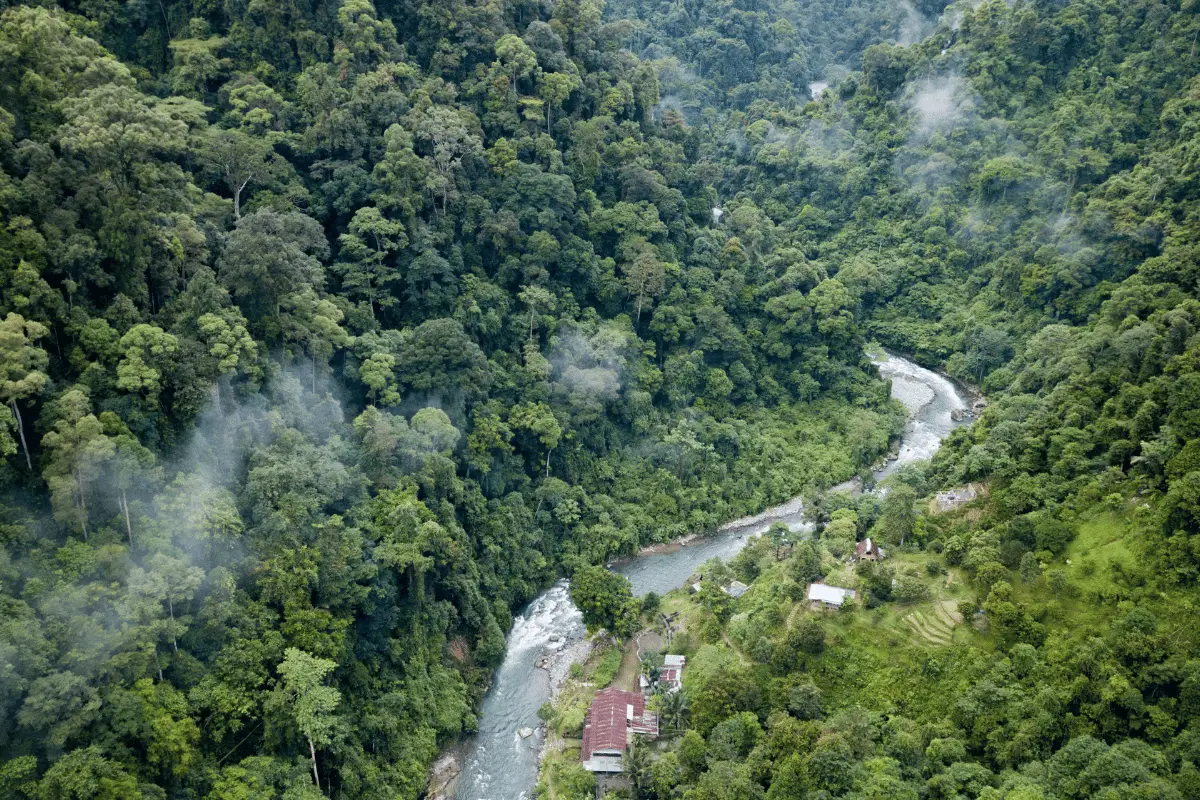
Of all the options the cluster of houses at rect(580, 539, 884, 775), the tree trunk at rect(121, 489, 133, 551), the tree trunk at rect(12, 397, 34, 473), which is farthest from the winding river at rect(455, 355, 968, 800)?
the tree trunk at rect(12, 397, 34, 473)

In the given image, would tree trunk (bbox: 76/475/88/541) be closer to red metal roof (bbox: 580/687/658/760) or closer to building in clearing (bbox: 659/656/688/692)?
red metal roof (bbox: 580/687/658/760)

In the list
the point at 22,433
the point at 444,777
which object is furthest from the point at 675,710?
the point at 22,433

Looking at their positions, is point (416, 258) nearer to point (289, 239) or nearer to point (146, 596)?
point (289, 239)

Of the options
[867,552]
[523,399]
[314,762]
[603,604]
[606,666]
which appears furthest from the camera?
[523,399]

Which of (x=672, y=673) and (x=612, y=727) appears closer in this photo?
(x=612, y=727)

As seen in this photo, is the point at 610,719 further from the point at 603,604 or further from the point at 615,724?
the point at 603,604

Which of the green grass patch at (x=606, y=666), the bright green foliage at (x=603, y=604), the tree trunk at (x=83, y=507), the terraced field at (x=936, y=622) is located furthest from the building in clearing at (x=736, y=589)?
the tree trunk at (x=83, y=507)
